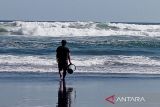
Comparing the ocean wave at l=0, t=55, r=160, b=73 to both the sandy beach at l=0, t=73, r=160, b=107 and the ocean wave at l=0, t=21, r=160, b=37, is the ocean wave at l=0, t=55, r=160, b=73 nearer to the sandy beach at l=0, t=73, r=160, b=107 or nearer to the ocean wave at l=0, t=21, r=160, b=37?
the sandy beach at l=0, t=73, r=160, b=107

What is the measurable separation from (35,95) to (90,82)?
334 centimetres

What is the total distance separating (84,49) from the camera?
32.6 m

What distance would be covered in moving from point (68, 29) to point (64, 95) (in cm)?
3823

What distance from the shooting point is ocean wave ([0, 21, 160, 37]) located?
49.1 metres

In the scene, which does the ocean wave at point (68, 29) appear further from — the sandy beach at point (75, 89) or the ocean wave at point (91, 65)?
the sandy beach at point (75, 89)

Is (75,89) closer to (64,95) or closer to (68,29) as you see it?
(64,95)

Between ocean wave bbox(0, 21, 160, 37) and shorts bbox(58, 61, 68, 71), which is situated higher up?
shorts bbox(58, 61, 68, 71)

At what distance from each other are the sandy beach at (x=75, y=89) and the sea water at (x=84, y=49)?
212 centimetres

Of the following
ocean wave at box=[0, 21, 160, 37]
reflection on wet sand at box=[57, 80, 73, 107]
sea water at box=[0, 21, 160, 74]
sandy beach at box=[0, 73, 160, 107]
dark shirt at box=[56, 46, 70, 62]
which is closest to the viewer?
reflection on wet sand at box=[57, 80, 73, 107]

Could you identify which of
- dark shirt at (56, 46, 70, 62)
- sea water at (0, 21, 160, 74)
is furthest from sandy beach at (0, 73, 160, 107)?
sea water at (0, 21, 160, 74)

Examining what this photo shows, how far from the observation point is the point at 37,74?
18.7 meters

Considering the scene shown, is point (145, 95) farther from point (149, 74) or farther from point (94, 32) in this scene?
point (94, 32)

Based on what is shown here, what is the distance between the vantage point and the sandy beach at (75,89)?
40.3 ft

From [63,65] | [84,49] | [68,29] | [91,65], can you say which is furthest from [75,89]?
[68,29]
